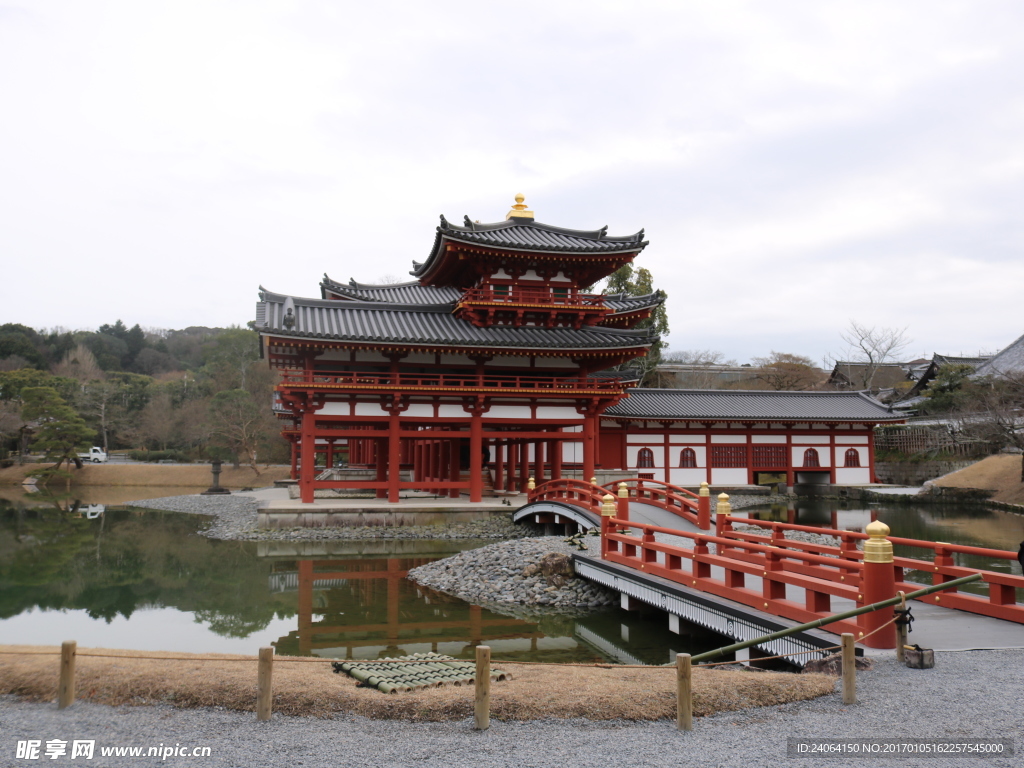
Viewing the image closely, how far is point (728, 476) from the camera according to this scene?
113ft

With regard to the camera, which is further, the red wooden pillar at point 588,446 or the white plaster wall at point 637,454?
the white plaster wall at point 637,454

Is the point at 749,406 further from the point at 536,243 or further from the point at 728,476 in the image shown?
the point at 536,243

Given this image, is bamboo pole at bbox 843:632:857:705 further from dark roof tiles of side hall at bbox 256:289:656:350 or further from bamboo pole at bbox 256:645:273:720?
dark roof tiles of side hall at bbox 256:289:656:350

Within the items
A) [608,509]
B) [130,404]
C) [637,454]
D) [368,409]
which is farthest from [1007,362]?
[130,404]

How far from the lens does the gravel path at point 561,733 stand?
5.34 meters

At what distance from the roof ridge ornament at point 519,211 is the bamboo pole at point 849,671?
24.0 m

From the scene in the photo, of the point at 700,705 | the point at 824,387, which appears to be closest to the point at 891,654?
the point at 700,705

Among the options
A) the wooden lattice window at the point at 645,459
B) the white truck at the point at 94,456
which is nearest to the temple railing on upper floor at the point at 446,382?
the wooden lattice window at the point at 645,459

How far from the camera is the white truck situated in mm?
49928

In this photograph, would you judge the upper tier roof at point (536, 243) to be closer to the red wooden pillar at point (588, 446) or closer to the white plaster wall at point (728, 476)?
the red wooden pillar at point (588, 446)

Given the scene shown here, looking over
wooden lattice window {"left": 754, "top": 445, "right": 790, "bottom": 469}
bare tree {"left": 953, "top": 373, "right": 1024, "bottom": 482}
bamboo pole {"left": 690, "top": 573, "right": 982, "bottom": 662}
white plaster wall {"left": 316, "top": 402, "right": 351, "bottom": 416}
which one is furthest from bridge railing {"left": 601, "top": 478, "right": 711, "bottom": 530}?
bare tree {"left": 953, "top": 373, "right": 1024, "bottom": 482}

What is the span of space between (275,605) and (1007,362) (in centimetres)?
4372

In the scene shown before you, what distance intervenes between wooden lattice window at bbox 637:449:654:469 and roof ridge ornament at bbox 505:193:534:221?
12.1m

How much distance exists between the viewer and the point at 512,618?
1285cm
